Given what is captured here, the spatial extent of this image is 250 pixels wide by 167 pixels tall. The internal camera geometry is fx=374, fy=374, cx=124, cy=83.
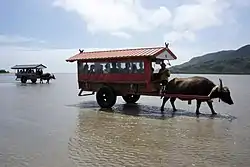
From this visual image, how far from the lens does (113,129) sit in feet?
37.0

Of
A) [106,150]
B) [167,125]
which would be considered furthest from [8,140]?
[167,125]

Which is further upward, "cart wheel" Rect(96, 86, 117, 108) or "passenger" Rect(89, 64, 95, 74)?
"passenger" Rect(89, 64, 95, 74)

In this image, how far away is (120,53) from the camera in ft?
56.2

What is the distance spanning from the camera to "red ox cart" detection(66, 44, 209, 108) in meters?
15.8

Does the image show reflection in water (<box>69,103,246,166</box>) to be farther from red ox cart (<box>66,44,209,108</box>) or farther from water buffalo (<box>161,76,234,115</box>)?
red ox cart (<box>66,44,209,108</box>)

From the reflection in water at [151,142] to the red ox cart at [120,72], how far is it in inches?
107

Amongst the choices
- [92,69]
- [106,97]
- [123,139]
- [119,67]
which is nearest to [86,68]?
[92,69]

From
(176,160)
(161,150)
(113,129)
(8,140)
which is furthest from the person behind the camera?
(113,129)

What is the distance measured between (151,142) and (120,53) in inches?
330

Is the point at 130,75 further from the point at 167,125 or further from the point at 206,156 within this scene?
the point at 206,156

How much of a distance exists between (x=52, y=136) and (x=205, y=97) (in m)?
6.71

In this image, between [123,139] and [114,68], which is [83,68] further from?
[123,139]

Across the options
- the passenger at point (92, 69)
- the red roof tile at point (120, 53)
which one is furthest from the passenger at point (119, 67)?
the passenger at point (92, 69)

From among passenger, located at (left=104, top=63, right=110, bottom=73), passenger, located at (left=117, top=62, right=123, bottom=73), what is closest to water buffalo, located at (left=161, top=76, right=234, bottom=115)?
passenger, located at (left=117, top=62, right=123, bottom=73)
